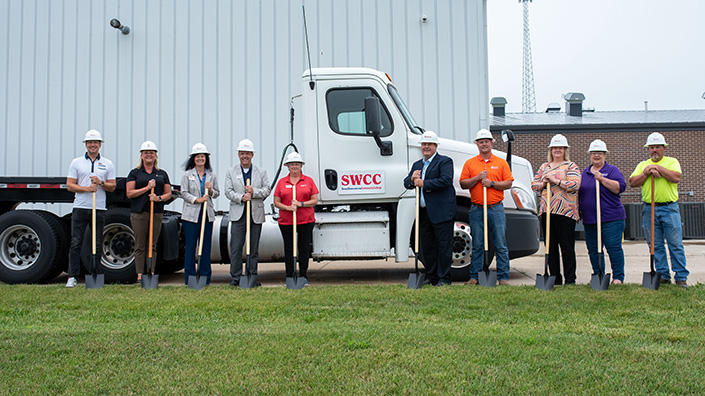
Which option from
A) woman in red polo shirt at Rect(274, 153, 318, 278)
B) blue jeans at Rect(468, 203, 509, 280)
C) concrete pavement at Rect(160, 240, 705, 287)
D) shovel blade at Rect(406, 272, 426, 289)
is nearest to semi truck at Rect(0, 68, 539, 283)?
woman in red polo shirt at Rect(274, 153, 318, 278)

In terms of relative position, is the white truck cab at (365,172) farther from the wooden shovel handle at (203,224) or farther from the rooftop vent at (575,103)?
the rooftop vent at (575,103)

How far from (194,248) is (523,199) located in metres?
4.19

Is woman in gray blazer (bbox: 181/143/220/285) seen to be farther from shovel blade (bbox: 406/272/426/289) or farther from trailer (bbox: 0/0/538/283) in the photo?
shovel blade (bbox: 406/272/426/289)

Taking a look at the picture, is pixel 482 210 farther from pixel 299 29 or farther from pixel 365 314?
pixel 299 29

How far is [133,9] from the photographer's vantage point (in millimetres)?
9734

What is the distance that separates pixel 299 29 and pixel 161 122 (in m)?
2.64

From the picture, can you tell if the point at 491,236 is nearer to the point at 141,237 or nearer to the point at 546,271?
the point at 546,271

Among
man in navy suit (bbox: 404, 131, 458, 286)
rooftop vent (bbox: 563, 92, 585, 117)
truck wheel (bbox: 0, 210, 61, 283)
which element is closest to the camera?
man in navy suit (bbox: 404, 131, 458, 286)

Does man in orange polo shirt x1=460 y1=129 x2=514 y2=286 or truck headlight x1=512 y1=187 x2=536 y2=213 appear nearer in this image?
man in orange polo shirt x1=460 y1=129 x2=514 y2=286

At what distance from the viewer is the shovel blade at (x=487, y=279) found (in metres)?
6.61

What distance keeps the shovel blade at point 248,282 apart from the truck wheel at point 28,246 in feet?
8.65

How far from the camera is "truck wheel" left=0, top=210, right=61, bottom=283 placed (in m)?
7.71

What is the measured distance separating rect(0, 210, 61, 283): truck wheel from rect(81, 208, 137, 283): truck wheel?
50cm

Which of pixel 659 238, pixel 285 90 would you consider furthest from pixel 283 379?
pixel 285 90
